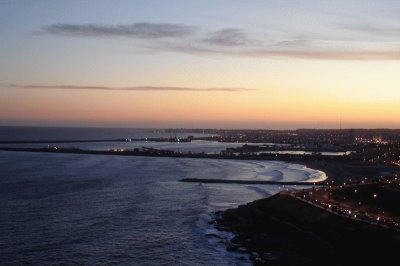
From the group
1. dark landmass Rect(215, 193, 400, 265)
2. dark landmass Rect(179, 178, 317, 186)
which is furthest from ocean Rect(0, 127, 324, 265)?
dark landmass Rect(179, 178, 317, 186)

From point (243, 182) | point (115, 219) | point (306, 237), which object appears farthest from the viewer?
point (243, 182)

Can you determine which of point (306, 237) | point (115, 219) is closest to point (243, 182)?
point (115, 219)

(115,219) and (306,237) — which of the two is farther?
(115,219)

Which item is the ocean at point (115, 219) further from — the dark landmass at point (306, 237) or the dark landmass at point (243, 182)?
the dark landmass at point (243, 182)

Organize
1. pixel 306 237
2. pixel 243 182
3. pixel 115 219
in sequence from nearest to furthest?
pixel 306 237
pixel 115 219
pixel 243 182

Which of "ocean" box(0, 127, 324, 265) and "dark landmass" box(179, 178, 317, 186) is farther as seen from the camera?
"dark landmass" box(179, 178, 317, 186)

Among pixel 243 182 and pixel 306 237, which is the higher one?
pixel 306 237

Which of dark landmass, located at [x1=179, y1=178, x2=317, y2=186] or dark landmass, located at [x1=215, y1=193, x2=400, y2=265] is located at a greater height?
dark landmass, located at [x1=215, y1=193, x2=400, y2=265]

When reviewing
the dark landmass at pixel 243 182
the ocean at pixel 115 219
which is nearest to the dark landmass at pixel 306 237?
the ocean at pixel 115 219

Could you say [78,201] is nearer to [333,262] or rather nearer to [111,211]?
[111,211]

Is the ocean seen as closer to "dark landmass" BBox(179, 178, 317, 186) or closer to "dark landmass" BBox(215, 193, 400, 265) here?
"dark landmass" BBox(215, 193, 400, 265)

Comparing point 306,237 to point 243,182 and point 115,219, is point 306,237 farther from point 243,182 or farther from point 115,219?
point 243,182
